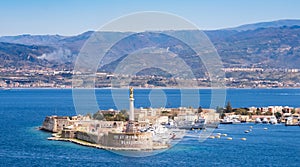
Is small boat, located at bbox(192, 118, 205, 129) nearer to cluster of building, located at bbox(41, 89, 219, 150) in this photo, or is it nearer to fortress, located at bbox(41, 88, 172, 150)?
cluster of building, located at bbox(41, 89, 219, 150)

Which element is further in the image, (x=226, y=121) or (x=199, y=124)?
(x=226, y=121)

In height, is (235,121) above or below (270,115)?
below

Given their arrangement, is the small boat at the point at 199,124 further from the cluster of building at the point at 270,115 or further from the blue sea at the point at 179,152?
the cluster of building at the point at 270,115

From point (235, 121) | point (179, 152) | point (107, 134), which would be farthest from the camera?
point (235, 121)

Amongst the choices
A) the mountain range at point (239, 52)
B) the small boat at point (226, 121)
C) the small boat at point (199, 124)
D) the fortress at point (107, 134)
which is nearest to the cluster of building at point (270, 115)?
the small boat at point (226, 121)

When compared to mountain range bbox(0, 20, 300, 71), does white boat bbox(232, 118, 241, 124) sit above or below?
below

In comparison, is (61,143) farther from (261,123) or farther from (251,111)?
(251,111)

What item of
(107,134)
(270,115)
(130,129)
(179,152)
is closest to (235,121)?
(270,115)

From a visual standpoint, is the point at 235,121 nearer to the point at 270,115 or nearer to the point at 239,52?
the point at 270,115

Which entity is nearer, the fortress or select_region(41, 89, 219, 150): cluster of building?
the fortress

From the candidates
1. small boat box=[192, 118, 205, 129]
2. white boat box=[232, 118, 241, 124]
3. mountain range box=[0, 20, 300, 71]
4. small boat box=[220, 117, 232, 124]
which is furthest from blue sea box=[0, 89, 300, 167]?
mountain range box=[0, 20, 300, 71]

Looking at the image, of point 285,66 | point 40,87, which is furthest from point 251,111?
point 285,66
